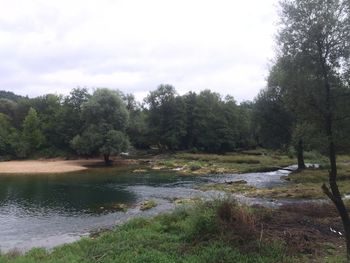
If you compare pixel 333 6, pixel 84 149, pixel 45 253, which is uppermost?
pixel 333 6

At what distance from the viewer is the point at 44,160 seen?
88.4 m

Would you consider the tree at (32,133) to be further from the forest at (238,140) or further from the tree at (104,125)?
the tree at (104,125)

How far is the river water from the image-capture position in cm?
2812

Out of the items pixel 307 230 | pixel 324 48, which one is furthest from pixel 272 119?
pixel 324 48

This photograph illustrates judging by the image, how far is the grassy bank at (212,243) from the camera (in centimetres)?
1650

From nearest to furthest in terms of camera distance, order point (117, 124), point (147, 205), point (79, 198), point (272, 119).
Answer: point (147, 205) < point (79, 198) < point (272, 119) < point (117, 124)

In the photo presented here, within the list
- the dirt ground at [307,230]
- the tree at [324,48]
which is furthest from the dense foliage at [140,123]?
the tree at [324,48]

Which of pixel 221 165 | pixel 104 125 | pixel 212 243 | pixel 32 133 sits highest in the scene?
pixel 104 125

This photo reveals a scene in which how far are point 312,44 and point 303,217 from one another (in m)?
12.1

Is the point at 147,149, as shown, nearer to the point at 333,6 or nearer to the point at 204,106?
the point at 204,106

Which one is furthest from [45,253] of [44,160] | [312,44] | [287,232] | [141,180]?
[44,160]

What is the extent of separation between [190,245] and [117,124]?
65.3 meters

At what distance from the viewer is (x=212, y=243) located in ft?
58.1

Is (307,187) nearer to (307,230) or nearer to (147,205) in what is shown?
(147,205)
